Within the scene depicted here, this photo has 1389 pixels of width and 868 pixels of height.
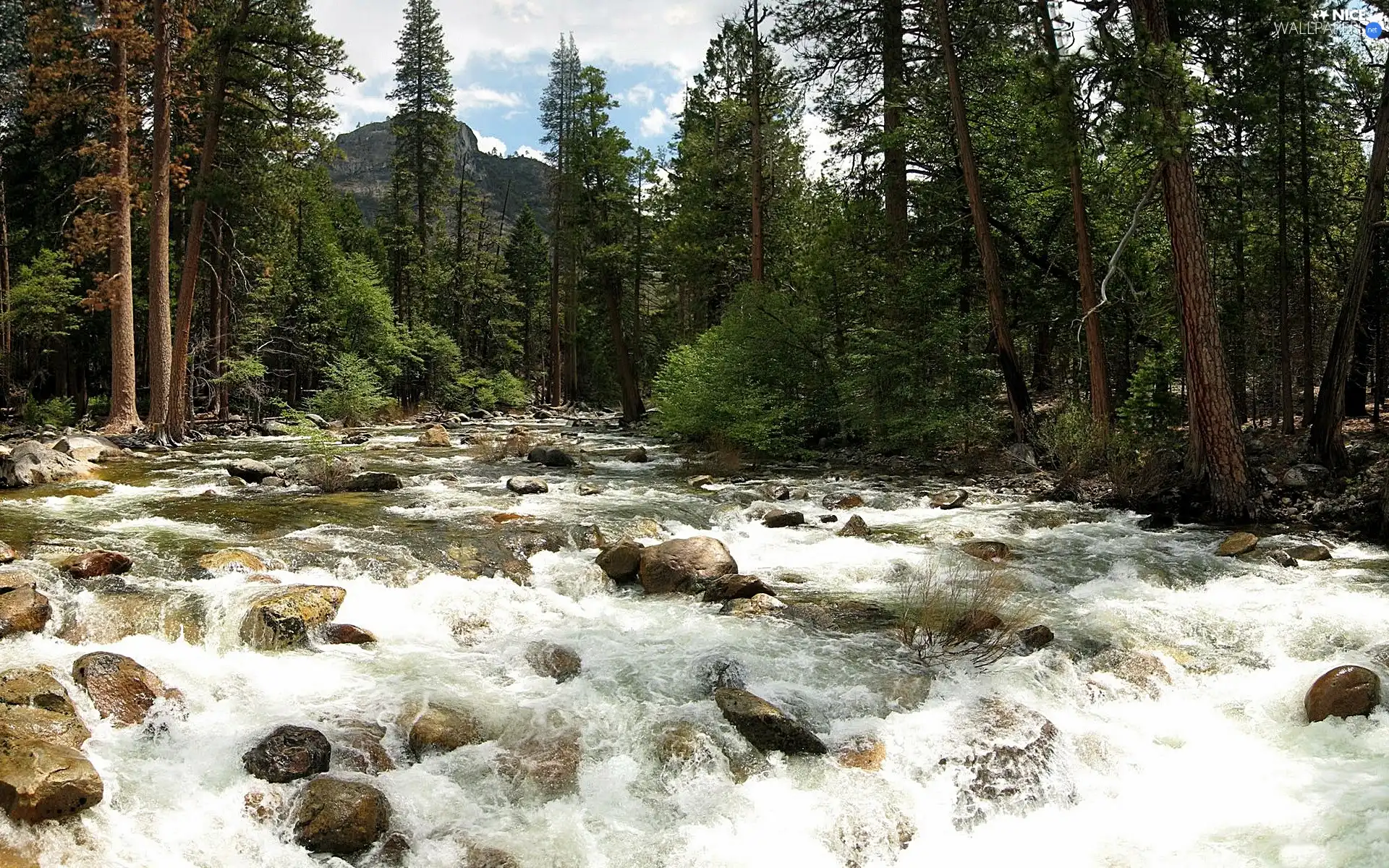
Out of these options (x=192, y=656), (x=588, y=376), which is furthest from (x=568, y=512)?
(x=588, y=376)

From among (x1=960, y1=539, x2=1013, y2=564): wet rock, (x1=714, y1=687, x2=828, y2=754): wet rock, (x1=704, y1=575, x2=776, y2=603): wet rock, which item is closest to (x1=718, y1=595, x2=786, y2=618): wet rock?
(x1=704, y1=575, x2=776, y2=603): wet rock

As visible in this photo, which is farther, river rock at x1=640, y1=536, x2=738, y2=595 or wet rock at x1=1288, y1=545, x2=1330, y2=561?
wet rock at x1=1288, y1=545, x2=1330, y2=561

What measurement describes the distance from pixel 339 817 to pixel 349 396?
2346 centimetres

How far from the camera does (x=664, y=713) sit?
5.33 meters

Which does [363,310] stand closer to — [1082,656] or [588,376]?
[588,376]

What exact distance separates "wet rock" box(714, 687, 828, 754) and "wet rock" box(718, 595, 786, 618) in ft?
6.42

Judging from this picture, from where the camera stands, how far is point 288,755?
454 centimetres

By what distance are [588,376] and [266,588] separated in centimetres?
4407

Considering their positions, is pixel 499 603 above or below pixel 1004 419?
below

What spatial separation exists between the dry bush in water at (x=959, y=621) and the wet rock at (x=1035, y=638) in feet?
0.24

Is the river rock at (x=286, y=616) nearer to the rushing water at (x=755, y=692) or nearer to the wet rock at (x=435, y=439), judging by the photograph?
the rushing water at (x=755, y=692)

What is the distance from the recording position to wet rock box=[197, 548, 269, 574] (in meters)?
7.50

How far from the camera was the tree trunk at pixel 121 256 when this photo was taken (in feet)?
54.7

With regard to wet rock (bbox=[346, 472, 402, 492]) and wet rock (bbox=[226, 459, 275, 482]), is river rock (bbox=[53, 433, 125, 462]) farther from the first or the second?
wet rock (bbox=[346, 472, 402, 492])
